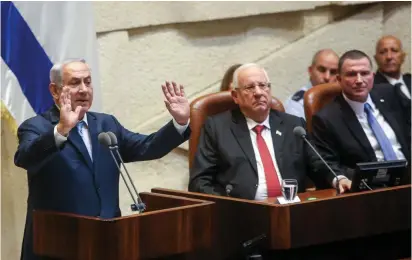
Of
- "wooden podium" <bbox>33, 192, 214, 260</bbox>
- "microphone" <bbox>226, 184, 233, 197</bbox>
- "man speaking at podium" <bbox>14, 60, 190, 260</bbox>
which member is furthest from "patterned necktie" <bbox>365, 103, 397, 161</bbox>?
"wooden podium" <bbox>33, 192, 214, 260</bbox>

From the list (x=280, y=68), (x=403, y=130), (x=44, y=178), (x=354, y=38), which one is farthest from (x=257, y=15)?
(x=44, y=178)

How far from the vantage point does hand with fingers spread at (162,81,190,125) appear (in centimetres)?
353

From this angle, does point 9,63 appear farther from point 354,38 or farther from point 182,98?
point 354,38

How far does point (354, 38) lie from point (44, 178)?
9.83 ft

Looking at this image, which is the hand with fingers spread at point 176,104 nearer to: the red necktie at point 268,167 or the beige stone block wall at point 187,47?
the red necktie at point 268,167

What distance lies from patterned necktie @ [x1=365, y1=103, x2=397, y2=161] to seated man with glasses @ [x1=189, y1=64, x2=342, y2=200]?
44 centimetres

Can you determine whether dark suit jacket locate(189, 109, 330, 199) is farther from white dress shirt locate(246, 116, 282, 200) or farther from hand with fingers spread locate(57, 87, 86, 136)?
hand with fingers spread locate(57, 87, 86, 136)

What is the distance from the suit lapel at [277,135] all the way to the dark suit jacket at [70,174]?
708mm

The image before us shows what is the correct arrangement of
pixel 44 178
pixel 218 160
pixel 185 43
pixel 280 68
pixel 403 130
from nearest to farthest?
1. pixel 44 178
2. pixel 218 160
3. pixel 403 130
4. pixel 185 43
5. pixel 280 68

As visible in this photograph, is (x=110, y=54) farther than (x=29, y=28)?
Yes

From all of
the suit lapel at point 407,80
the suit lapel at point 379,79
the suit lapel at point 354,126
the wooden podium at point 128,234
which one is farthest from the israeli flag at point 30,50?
the suit lapel at point 407,80

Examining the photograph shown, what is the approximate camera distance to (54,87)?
352 cm

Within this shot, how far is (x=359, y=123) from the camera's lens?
14.9 ft

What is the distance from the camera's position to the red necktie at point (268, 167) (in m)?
4.06
